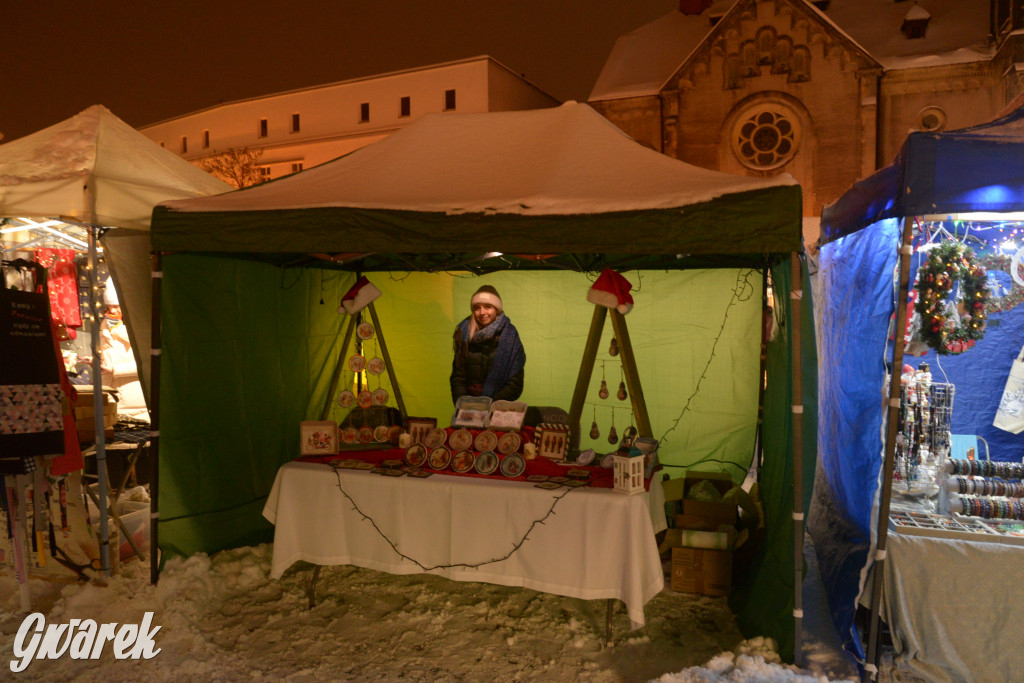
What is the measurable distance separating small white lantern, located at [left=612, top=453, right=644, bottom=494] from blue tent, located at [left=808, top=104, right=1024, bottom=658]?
1.13 m

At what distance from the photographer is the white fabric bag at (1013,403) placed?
14.9 ft

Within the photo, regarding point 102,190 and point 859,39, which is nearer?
point 102,190

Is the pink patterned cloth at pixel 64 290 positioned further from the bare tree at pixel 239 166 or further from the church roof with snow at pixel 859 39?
the bare tree at pixel 239 166

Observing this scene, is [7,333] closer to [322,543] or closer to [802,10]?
[322,543]

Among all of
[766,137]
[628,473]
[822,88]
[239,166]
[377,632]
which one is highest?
[239,166]

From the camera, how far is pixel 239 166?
29.5 meters

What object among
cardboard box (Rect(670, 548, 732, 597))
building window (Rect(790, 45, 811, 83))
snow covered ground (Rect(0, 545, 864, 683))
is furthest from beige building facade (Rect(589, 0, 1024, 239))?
snow covered ground (Rect(0, 545, 864, 683))

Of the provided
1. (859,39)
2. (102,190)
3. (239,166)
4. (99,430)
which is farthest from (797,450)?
(239,166)

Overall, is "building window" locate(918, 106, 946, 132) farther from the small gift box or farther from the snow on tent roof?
the small gift box

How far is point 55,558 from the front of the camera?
4035mm

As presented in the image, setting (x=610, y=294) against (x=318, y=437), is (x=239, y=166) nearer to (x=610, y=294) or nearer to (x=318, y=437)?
(x=318, y=437)

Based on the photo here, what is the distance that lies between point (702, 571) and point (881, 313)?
1833 mm

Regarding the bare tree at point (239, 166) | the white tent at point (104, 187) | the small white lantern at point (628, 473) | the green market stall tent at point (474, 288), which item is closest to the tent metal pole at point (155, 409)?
the green market stall tent at point (474, 288)

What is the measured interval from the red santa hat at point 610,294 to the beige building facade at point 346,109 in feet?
70.6
